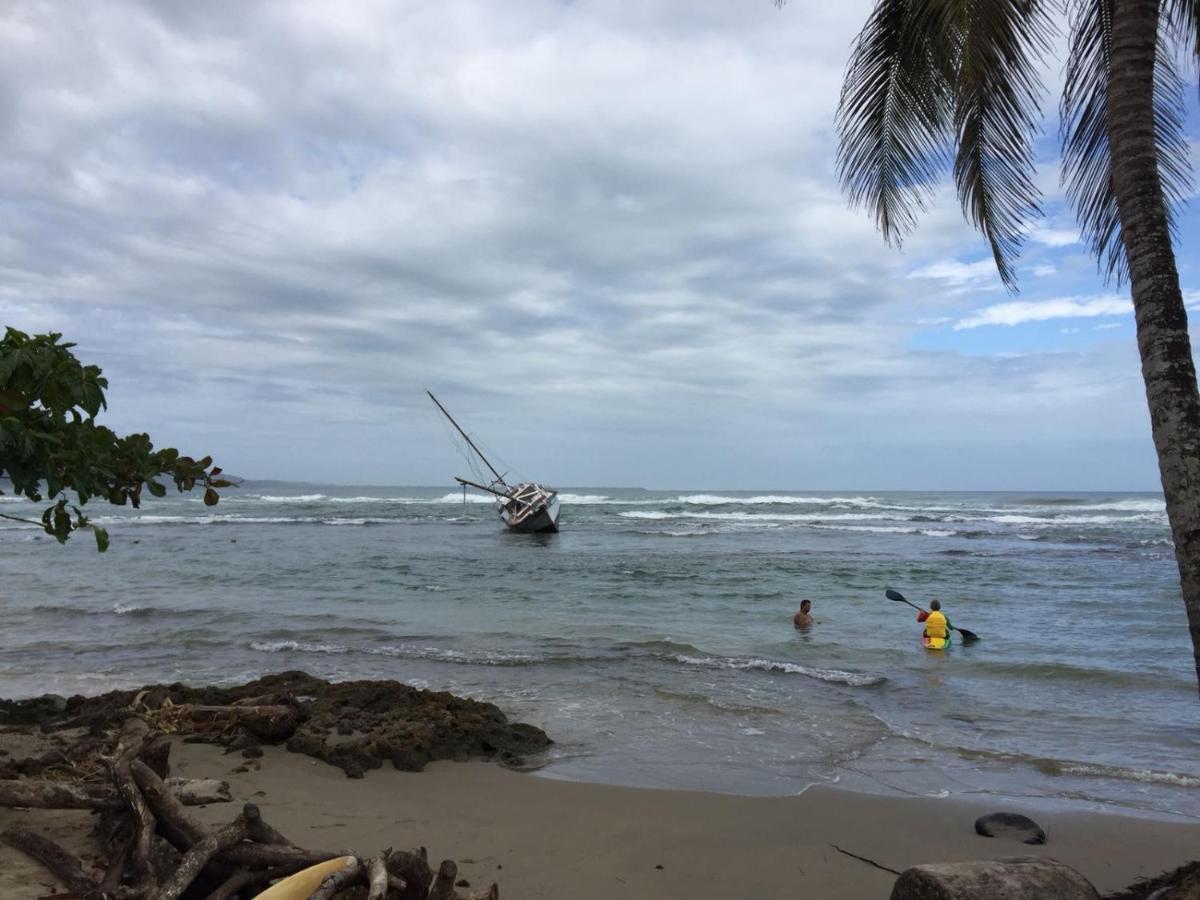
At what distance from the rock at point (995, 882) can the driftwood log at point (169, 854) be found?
1756 mm

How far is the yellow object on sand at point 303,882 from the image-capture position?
9.27 ft

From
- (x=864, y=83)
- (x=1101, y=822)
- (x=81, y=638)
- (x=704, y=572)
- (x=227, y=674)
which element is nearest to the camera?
(x=864, y=83)

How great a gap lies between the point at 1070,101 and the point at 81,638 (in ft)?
44.4

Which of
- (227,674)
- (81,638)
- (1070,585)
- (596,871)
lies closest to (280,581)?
(81,638)

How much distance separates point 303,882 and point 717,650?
31.5ft

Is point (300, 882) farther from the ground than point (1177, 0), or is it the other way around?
point (1177, 0)

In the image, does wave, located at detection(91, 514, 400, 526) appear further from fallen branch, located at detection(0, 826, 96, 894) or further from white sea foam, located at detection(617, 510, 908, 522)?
fallen branch, located at detection(0, 826, 96, 894)

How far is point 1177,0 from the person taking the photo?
426 centimetres

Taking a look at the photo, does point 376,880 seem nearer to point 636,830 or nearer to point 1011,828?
point 636,830

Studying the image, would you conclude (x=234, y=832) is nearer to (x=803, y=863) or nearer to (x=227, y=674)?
(x=803, y=863)

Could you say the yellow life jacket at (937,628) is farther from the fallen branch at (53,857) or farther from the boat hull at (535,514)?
the boat hull at (535,514)

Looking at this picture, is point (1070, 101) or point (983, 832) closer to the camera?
point (1070, 101)

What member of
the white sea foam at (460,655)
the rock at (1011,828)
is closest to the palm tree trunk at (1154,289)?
the rock at (1011,828)

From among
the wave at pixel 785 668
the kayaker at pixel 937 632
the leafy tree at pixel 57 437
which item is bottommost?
the wave at pixel 785 668
